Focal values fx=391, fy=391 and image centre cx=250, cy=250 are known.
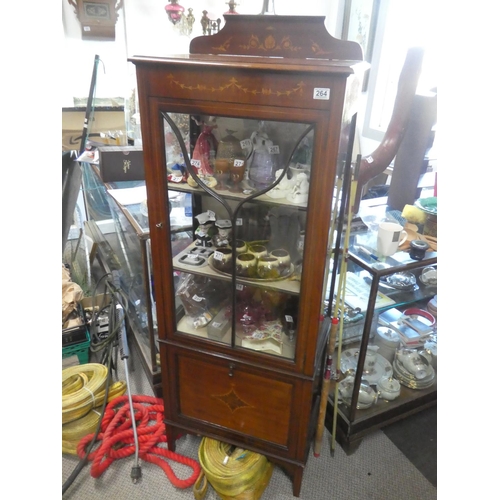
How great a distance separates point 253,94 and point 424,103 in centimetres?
96

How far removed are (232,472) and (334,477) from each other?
46cm

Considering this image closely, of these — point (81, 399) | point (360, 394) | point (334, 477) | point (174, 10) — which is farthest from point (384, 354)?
point (174, 10)

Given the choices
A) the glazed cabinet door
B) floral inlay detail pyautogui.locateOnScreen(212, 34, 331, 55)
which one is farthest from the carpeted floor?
floral inlay detail pyautogui.locateOnScreen(212, 34, 331, 55)

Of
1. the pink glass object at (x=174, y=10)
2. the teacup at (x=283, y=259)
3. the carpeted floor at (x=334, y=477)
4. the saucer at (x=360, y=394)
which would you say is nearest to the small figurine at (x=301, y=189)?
the teacup at (x=283, y=259)

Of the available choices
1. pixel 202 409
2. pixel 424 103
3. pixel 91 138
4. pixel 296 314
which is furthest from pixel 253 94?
pixel 91 138

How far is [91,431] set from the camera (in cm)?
174

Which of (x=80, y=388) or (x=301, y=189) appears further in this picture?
(x=80, y=388)

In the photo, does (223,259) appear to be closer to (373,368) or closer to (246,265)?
(246,265)

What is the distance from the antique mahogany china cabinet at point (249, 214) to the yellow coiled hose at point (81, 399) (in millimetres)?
391

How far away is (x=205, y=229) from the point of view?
57.2 inches

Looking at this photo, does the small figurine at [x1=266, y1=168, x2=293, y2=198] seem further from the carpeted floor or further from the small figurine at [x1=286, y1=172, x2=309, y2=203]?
the carpeted floor

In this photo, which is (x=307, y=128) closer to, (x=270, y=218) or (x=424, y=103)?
(x=270, y=218)

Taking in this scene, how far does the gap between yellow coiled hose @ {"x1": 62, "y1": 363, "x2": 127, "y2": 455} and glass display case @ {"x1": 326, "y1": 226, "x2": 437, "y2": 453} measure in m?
1.06

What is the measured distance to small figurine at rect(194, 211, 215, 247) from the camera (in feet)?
4.75
